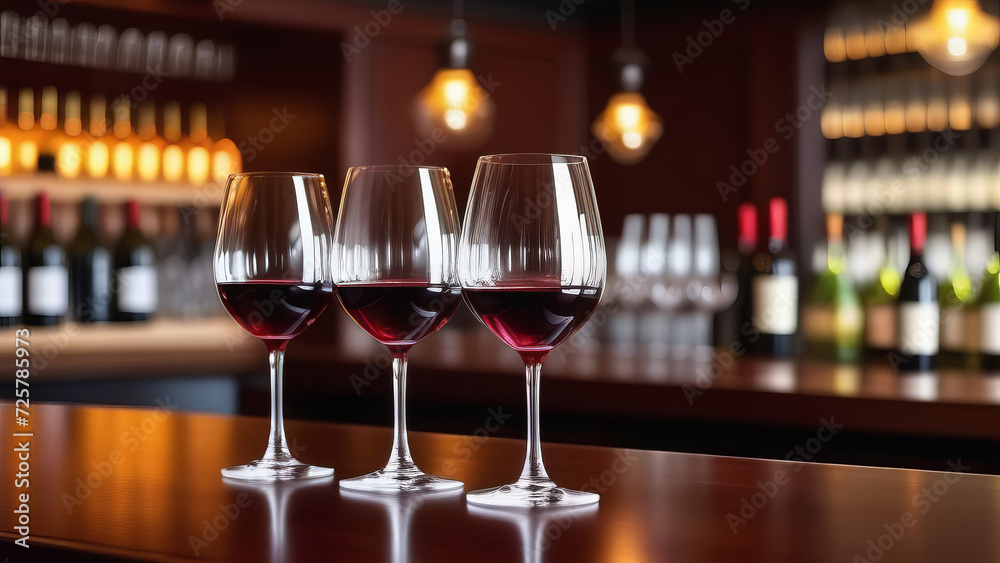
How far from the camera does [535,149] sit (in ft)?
15.2

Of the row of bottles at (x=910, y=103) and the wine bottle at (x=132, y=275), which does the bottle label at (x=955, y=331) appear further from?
the wine bottle at (x=132, y=275)

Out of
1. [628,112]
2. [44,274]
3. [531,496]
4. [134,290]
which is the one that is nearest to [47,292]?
[44,274]

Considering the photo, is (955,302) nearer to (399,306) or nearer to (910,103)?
(910,103)

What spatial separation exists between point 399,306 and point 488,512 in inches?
6.7

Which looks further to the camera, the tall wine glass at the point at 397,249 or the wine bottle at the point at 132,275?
the wine bottle at the point at 132,275

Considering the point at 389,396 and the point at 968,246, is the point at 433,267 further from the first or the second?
the point at 968,246

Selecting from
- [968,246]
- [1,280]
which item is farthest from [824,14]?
[1,280]

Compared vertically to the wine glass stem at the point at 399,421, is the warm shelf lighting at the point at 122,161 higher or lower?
higher

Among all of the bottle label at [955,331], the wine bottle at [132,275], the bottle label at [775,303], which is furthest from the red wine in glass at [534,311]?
the wine bottle at [132,275]

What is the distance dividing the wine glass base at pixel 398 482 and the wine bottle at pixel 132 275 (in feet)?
9.78

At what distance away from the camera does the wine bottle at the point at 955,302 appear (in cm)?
216

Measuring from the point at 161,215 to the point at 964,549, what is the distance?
3779 mm

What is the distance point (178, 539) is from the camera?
0.51 meters

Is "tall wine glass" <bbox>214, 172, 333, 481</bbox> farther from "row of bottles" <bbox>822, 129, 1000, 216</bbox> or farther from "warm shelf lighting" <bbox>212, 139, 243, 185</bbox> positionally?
"warm shelf lighting" <bbox>212, 139, 243, 185</bbox>
